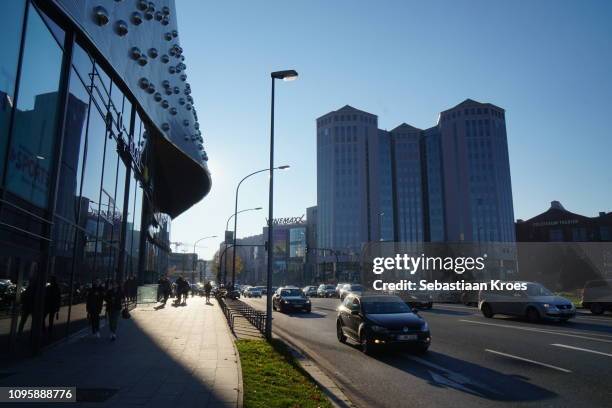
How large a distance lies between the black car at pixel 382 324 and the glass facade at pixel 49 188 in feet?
26.1

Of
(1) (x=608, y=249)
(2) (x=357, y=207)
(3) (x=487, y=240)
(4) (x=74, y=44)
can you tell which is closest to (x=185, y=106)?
(4) (x=74, y=44)

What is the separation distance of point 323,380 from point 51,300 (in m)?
7.15

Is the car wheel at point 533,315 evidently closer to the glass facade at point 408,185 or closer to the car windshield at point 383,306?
Answer: the car windshield at point 383,306

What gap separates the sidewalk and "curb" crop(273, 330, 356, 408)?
1.49m

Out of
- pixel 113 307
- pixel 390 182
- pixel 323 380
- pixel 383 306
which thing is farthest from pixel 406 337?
pixel 390 182

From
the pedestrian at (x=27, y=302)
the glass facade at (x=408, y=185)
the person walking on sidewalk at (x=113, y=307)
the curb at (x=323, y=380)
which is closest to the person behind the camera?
the curb at (x=323, y=380)

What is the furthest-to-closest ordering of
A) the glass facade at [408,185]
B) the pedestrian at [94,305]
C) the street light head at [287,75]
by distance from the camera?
the glass facade at [408,185]
the street light head at [287,75]
the pedestrian at [94,305]

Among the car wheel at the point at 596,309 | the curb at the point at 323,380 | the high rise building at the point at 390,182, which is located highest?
the high rise building at the point at 390,182

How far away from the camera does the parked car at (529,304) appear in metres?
18.3

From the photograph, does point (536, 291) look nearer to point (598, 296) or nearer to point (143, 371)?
point (598, 296)

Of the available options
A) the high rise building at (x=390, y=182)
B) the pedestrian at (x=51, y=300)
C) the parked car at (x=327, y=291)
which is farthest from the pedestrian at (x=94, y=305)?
the high rise building at (x=390, y=182)

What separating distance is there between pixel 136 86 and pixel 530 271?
223 ft

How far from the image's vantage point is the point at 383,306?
12.8 meters

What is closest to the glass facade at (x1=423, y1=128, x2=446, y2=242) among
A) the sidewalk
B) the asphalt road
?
the asphalt road
